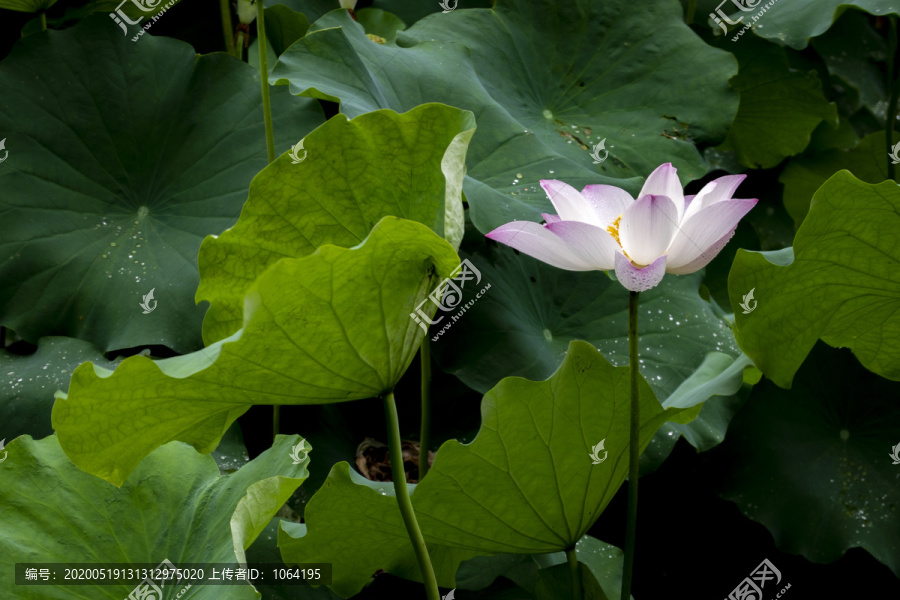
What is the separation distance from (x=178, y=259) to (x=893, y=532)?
1.18 meters

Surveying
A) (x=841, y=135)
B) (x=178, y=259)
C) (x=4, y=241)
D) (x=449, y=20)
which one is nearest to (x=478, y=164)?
(x=449, y=20)

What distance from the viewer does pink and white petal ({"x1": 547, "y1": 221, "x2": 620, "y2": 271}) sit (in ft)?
2.07

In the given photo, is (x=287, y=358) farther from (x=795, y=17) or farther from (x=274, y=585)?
(x=795, y=17)

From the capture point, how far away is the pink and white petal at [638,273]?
630 mm

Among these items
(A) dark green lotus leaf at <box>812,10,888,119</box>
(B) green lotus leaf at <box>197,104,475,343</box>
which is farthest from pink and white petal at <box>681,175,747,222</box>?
(A) dark green lotus leaf at <box>812,10,888,119</box>

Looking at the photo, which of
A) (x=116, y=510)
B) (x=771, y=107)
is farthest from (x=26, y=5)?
(x=771, y=107)

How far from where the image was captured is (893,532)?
118 cm

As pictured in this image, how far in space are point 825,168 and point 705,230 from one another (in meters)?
1.35

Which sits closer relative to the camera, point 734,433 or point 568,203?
point 568,203

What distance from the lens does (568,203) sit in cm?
71

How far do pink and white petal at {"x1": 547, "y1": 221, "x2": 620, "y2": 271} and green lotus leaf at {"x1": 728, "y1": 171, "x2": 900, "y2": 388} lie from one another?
21 cm

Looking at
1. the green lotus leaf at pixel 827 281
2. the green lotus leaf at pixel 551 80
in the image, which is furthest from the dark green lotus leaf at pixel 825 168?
the green lotus leaf at pixel 827 281

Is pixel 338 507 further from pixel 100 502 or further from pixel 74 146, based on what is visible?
pixel 74 146
